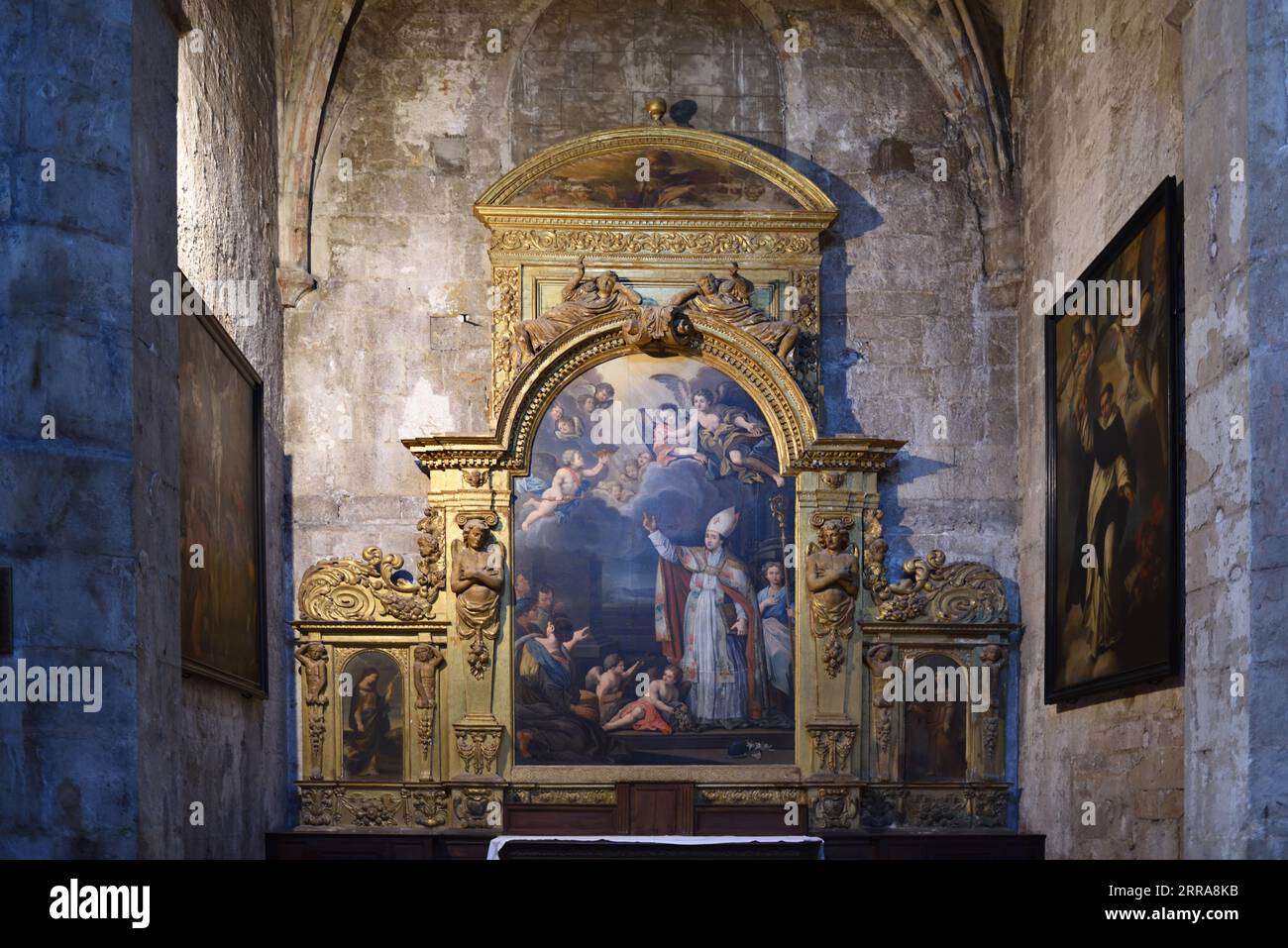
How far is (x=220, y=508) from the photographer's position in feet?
35.8

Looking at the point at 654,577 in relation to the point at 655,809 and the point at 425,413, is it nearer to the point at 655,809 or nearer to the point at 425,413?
the point at 655,809

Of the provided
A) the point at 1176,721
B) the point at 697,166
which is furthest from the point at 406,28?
the point at 1176,721

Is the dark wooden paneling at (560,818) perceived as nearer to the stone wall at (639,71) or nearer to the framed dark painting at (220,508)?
the framed dark painting at (220,508)

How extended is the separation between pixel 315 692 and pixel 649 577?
106 inches

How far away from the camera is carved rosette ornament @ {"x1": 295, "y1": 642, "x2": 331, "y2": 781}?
1285 cm

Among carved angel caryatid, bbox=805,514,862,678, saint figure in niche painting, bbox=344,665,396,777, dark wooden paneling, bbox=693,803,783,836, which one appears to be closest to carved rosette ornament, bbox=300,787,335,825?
saint figure in niche painting, bbox=344,665,396,777

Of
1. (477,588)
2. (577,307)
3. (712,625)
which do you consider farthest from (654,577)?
(577,307)


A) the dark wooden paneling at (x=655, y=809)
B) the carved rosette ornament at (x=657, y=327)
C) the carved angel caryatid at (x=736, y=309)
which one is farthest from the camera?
the carved angel caryatid at (x=736, y=309)

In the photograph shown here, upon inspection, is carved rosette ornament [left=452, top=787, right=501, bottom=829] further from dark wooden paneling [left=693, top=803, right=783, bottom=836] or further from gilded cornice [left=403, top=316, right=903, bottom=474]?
gilded cornice [left=403, top=316, right=903, bottom=474]

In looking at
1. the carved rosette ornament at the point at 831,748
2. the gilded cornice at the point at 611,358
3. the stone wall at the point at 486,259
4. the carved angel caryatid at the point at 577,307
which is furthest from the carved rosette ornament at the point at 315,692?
the carved rosette ornament at the point at 831,748

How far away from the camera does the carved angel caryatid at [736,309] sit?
1335cm

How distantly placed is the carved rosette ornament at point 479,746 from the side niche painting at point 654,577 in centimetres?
20

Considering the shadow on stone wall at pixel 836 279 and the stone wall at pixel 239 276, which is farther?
the shadow on stone wall at pixel 836 279
